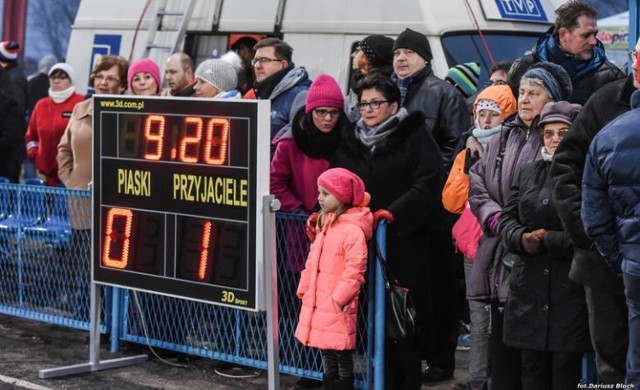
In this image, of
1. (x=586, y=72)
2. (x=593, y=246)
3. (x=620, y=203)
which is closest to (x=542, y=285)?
(x=593, y=246)

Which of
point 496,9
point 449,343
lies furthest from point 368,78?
point 496,9

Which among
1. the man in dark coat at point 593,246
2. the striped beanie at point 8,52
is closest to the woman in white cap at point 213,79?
the man in dark coat at point 593,246

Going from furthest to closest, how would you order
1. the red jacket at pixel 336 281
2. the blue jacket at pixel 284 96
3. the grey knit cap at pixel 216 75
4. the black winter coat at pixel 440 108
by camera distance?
the grey knit cap at pixel 216 75 → the blue jacket at pixel 284 96 → the black winter coat at pixel 440 108 → the red jacket at pixel 336 281

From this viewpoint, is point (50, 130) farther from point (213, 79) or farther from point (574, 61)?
point (574, 61)

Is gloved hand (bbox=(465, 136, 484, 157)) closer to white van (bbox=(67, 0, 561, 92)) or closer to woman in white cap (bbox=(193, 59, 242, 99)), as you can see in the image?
woman in white cap (bbox=(193, 59, 242, 99))

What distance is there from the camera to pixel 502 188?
8.15m

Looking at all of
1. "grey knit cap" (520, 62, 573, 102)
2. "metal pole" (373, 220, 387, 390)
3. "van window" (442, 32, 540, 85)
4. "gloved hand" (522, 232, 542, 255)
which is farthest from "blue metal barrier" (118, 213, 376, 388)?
"van window" (442, 32, 540, 85)

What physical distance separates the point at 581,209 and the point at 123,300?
15.0 ft

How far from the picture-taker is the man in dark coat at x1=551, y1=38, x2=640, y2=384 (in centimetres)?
686

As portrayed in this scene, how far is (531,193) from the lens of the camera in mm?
7594

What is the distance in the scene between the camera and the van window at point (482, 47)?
39.0ft

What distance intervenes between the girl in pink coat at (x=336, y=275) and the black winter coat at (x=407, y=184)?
0.92 feet

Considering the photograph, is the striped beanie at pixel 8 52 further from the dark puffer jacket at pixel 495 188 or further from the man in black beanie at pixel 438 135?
the dark puffer jacket at pixel 495 188

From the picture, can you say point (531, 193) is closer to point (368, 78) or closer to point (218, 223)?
point (368, 78)
